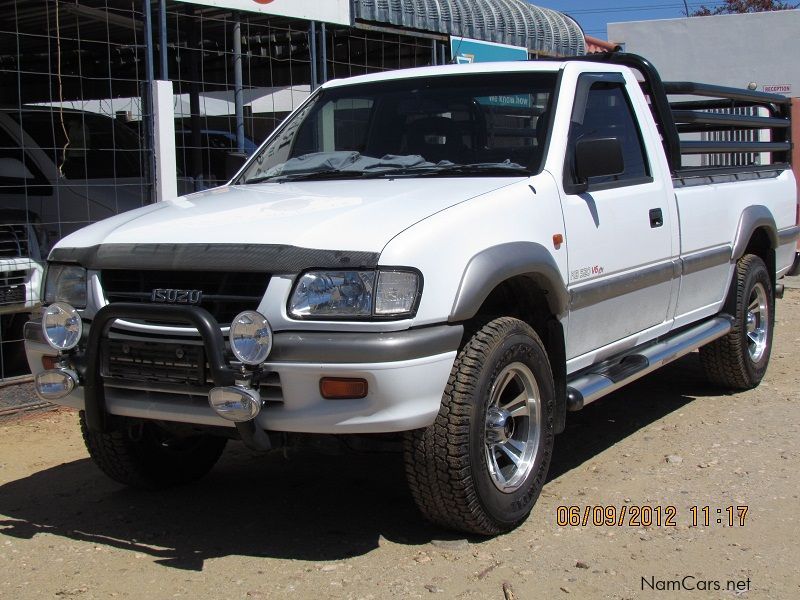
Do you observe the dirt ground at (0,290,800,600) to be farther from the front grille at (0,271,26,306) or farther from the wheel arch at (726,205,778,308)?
the wheel arch at (726,205,778,308)

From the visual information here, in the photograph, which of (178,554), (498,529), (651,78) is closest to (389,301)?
(498,529)

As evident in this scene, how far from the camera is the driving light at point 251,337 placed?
350 cm

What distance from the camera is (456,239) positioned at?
375 cm

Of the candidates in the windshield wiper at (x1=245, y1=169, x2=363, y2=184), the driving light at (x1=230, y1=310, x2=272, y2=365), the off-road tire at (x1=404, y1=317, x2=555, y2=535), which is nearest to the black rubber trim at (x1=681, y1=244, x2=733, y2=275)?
the off-road tire at (x1=404, y1=317, x2=555, y2=535)

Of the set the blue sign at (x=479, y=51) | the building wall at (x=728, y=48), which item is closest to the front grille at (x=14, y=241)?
the blue sign at (x=479, y=51)

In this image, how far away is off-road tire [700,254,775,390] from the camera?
255 inches

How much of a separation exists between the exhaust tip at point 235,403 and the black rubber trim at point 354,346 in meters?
0.15

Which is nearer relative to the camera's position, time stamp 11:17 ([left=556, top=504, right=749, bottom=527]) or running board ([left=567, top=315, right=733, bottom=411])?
time stamp 11:17 ([left=556, top=504, right=749, bottom=527])

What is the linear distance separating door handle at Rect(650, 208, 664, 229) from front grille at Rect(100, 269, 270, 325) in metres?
2.45

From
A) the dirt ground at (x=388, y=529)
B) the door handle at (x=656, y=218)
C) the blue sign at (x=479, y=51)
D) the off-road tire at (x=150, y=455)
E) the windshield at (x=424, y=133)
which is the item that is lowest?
the dirt ground at (x=388, y=529)

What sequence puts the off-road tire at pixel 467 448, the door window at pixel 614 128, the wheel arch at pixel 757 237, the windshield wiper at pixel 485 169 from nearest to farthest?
the off-road tire at pixel 467 448, the windshield wiper at pixel 485 169, the door window at pixel 614 128, the wheel arch at pixel 757 237

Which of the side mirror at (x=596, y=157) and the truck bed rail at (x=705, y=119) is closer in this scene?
the side mirror at (x=596, y=157)

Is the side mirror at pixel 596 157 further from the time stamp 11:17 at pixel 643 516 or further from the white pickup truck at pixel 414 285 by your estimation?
the time stamp 11:17 at pixel 643 516

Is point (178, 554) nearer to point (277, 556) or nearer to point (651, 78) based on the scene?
point (277, 556)
